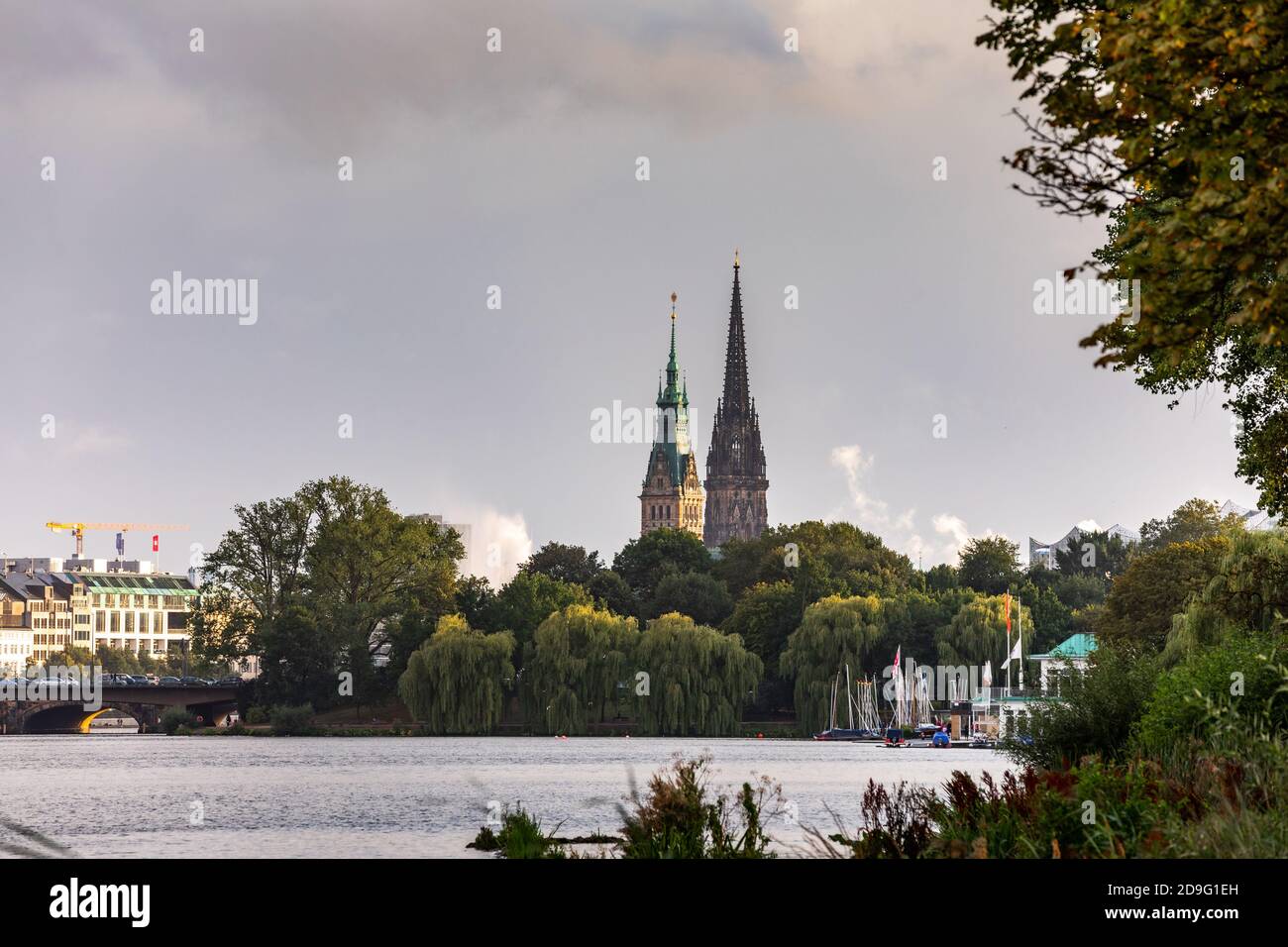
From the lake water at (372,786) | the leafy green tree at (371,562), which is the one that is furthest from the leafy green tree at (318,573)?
the lake water at (372,786)

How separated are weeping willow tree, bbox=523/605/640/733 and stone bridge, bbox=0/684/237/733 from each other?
3456cm

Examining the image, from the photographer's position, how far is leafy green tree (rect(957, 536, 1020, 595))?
5698 inches

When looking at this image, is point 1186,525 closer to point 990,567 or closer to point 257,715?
point 990,567

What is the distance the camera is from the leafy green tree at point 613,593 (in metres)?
147

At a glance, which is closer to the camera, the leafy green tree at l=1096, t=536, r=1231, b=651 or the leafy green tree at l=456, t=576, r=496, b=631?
the leafy green tree at l=1096, t=536, r=1231, b=651

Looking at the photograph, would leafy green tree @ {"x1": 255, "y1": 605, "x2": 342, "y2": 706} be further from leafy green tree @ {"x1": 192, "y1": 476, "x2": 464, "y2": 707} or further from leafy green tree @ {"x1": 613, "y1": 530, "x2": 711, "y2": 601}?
leafy green tree @ {"x1": 613, "y1": 530, "x2": 711, "y2": 601}

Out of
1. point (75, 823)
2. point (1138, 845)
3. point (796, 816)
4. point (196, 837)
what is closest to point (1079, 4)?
point (1138, 845)

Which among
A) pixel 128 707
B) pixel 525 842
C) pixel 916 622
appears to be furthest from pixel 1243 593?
pixel 128 707

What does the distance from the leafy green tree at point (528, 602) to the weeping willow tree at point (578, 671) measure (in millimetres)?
9662

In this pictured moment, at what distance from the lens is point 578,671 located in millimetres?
107125

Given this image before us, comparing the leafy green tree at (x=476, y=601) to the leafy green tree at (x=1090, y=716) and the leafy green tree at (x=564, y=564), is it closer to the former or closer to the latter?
the leafy green tree at (x=564, y=564)

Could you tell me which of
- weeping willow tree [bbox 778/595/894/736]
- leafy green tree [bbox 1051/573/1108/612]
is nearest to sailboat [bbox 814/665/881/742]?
weeping willow tree [bbox 778/595/894/736]

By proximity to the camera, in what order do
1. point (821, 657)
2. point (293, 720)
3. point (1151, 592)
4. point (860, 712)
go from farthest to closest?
1. point (293, 720)
2. point (860, 712)
3. point (821, 657)
4. point (1151, 592)

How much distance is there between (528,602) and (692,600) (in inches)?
876
